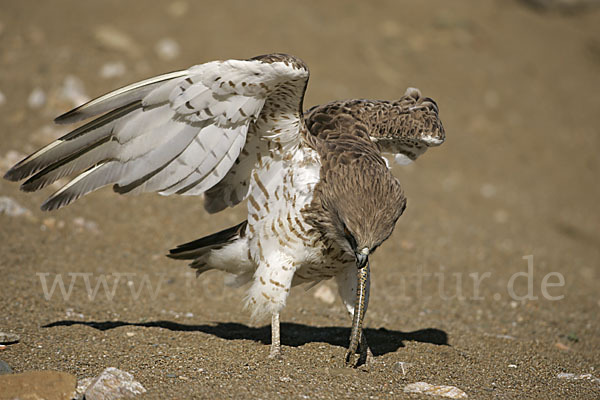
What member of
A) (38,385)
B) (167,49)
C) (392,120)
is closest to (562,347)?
(392,120)

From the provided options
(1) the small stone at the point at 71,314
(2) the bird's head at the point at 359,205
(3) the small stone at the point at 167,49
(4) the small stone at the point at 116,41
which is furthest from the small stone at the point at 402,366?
(4) the small stone at the point at 116,41

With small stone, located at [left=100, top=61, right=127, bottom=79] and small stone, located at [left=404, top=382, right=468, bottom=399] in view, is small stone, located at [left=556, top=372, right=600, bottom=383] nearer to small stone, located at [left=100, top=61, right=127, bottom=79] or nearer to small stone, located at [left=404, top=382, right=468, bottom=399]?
small stone, located at [left=404, top=382, right=468, bottom=399]

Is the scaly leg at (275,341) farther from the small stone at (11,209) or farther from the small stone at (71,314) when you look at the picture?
the small stone at (11,209)

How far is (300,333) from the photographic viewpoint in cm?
648

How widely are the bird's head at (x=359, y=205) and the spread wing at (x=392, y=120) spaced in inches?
31.2

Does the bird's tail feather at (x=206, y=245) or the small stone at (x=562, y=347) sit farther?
the small stone at (x=562, y=347)

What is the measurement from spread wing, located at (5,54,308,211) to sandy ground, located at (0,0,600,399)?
1.37 meters

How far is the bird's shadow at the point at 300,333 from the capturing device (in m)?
6.08

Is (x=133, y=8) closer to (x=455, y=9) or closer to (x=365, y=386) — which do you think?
(x=455, y=9)

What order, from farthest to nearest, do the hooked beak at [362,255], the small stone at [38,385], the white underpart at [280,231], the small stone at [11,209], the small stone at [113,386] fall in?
the small stone at [11,209] < the white underpart at [280,231] < the hooked beak at [362,255] < the small stone at [113,386] < the small stone at [38,385]

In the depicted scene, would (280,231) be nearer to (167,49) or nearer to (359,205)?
(359,205)

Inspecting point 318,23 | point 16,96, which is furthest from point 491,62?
point 16,96

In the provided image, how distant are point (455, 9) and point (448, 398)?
13695 millimetres

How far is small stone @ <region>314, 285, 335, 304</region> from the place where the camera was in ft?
25.3
